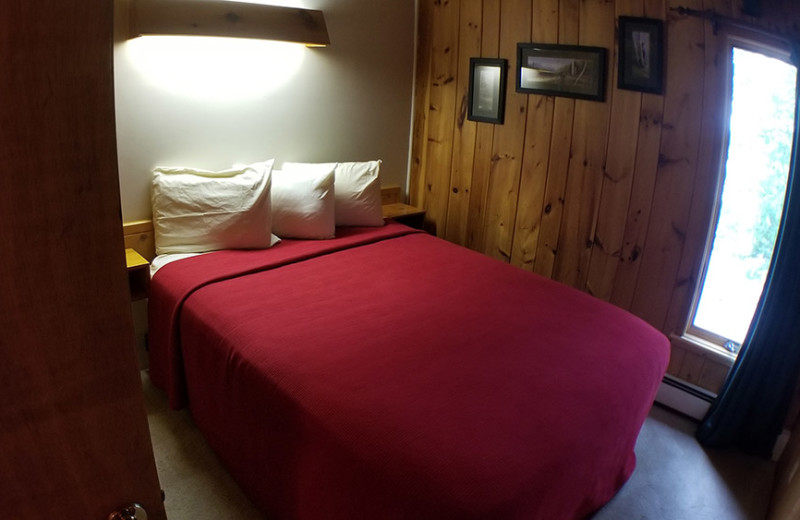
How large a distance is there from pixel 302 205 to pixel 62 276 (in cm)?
217

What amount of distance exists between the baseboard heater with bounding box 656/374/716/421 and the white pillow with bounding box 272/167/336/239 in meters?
1.89

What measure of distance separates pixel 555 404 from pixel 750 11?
177cm

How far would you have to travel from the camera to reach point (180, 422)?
225 centimetres

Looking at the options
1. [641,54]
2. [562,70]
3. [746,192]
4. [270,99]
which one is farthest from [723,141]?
[270,99]

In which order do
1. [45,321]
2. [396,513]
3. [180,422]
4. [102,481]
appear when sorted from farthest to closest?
[180,422] < [396,513] < [102,481] < [45,321]

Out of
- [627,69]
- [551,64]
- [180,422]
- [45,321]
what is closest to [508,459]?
[45,321]

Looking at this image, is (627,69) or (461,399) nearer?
(461,399)

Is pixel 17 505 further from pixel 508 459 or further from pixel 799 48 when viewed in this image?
pixel 799 48

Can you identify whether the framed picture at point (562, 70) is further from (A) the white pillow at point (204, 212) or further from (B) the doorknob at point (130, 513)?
(B) the doorknob at point (130, 513)

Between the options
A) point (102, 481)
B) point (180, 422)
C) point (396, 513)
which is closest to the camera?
point (102, 481)

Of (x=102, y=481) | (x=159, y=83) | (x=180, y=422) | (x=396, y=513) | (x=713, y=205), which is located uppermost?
(x=159, y=83)

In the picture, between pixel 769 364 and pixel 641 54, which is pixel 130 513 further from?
pixel 641 54

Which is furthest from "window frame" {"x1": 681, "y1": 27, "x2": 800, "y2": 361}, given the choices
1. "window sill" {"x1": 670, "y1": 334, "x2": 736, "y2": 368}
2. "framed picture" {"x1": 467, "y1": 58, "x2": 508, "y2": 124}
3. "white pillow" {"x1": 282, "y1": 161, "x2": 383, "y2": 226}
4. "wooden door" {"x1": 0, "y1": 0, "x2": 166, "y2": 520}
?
"wooden door" {"x1": 0, "y1": 0, "x2": 166, "y2": 520}

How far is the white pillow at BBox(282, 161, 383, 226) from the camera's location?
9.67 ft
